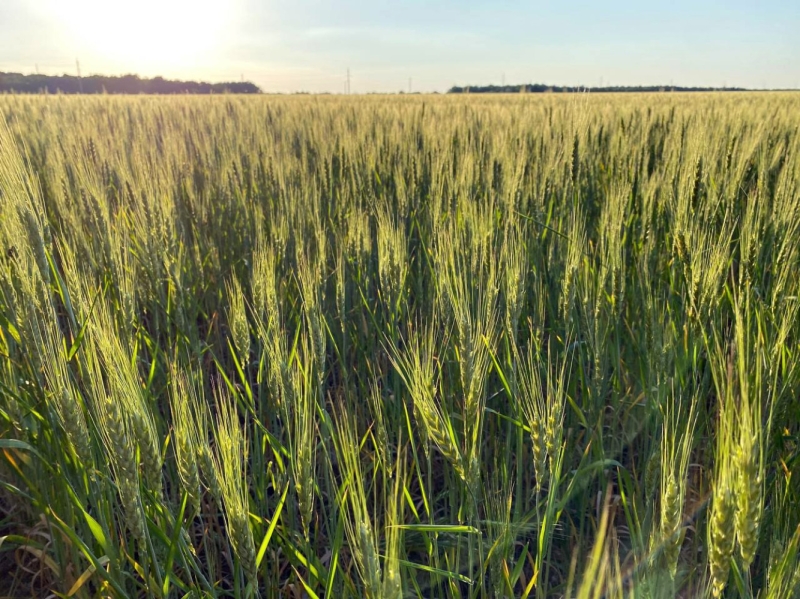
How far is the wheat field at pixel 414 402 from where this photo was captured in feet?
2.47

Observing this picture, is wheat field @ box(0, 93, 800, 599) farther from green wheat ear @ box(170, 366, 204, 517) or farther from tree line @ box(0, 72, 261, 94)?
tree line @ box(0, 72, 261, 94)

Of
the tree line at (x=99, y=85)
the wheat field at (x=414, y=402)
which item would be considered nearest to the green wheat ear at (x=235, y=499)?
the wheat field at (x=414, y=402)

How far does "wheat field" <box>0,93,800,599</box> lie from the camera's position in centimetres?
75

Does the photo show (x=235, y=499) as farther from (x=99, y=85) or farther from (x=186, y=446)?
(x=99, y=85)

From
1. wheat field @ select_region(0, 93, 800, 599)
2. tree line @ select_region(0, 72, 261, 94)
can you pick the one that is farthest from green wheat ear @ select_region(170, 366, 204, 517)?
tree line @ select_region(0, 72, 261, 94)

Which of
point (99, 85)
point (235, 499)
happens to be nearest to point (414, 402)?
point (235, 499)

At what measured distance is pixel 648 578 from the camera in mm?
694

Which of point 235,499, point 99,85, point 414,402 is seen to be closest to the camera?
point 235,499

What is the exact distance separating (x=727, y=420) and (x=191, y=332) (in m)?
1.29

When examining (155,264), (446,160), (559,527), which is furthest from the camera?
(446,160)

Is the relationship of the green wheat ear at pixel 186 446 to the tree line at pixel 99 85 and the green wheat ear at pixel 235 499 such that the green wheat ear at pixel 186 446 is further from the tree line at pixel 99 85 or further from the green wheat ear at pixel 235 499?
the tree line at pixel 99 85

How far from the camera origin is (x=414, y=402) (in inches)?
33.1

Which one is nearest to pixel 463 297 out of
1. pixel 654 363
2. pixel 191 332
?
pixel 654 363

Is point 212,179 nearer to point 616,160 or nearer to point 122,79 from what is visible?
point 616,160
